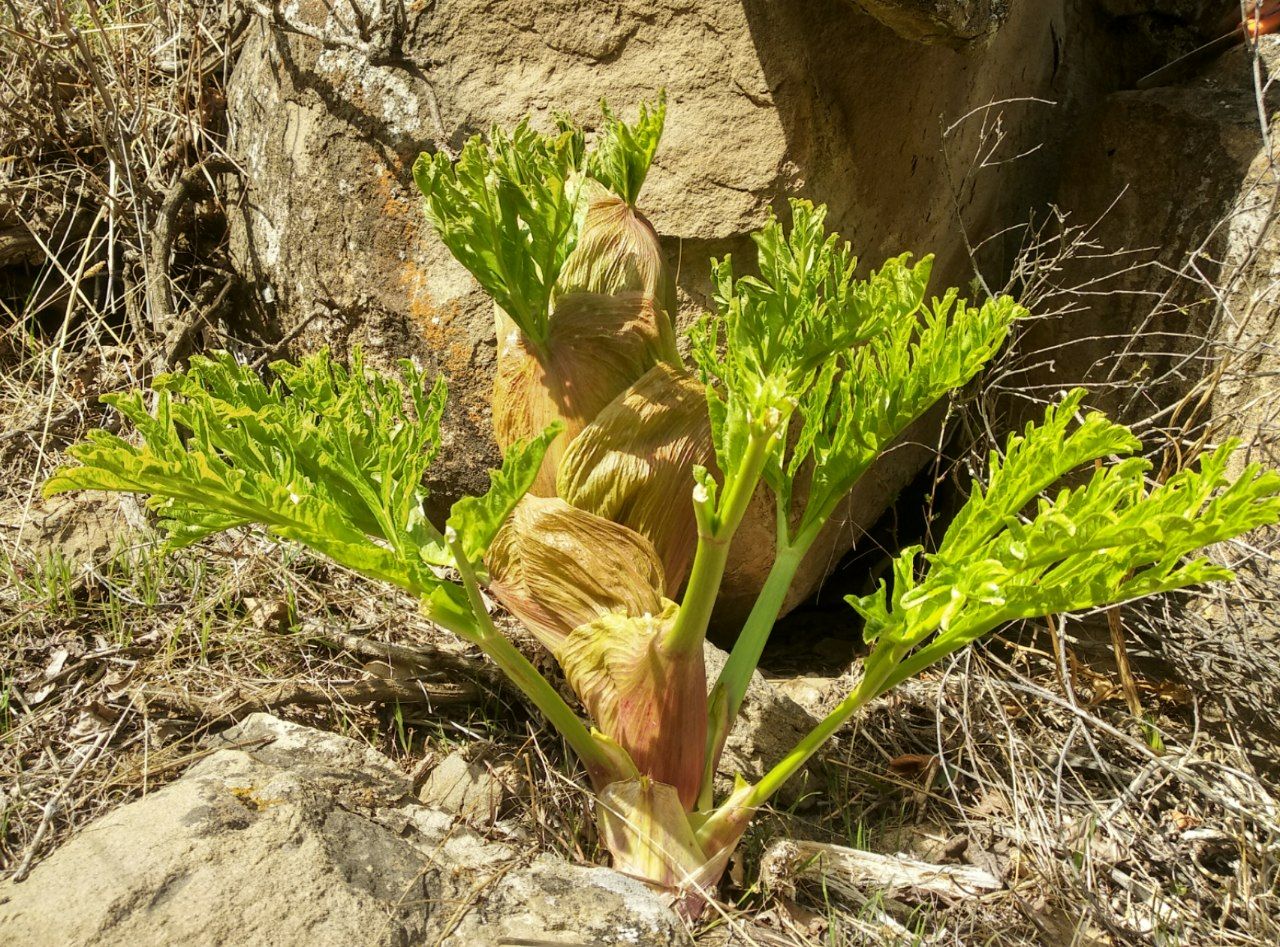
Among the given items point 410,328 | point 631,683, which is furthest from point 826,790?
point 410,328

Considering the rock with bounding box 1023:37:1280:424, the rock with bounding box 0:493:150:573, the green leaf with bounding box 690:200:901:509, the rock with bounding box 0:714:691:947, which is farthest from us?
the rock with bounding box 1023:37:1280:424

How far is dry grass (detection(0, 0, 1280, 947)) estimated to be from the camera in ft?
5.91

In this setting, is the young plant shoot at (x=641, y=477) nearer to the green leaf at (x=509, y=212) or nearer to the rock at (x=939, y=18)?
the green leaf at (x=509, y=212)

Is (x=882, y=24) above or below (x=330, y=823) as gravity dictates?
above

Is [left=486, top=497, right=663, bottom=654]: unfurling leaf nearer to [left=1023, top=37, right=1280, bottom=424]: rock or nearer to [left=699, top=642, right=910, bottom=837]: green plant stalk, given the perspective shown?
[left=699, top=642, right=910, bottom=837]: green plant stalk

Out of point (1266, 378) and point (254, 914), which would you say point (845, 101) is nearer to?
point (1266, 378)

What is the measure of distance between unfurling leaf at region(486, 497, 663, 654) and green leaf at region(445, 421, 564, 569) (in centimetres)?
26

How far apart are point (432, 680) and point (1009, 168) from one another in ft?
6.09

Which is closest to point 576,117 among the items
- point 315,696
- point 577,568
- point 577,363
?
point 577,363

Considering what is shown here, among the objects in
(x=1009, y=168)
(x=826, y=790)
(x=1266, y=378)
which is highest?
(x=1009, y=168)

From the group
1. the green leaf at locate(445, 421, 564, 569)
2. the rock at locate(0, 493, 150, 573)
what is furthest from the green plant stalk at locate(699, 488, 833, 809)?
the rock at locate(0, 493, 150, 573)

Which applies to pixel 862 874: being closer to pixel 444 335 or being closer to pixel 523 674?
pixel 523 674

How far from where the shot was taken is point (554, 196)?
1717 mm

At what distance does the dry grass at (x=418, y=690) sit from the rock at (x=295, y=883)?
19 cm
